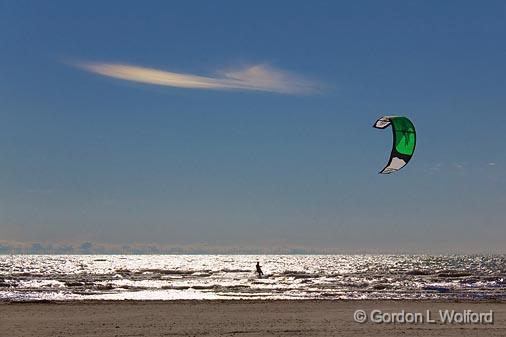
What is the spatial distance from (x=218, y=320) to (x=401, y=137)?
9113 millimetres

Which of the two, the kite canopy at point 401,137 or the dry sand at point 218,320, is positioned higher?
the kite canopy at point 401,137

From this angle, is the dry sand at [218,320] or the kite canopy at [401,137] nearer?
the kite canopy at [401,137]

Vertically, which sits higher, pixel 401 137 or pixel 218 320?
pixel 401 137

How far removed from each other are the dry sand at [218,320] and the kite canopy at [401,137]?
17.3 feet

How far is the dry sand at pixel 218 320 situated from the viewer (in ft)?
62.2

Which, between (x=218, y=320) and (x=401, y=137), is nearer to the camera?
(x=401, y=137)

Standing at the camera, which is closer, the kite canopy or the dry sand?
the kite canopy

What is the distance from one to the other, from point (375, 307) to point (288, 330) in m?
9.28

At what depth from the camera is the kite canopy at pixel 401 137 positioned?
1638 centimetres

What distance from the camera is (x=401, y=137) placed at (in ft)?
54.8

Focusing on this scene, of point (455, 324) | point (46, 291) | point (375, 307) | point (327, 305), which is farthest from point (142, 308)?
A: point (46, 291)

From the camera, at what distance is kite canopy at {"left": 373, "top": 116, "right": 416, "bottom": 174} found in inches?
645

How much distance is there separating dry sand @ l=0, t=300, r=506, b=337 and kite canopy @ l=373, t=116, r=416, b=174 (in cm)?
527

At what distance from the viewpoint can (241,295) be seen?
37594 millimetres
